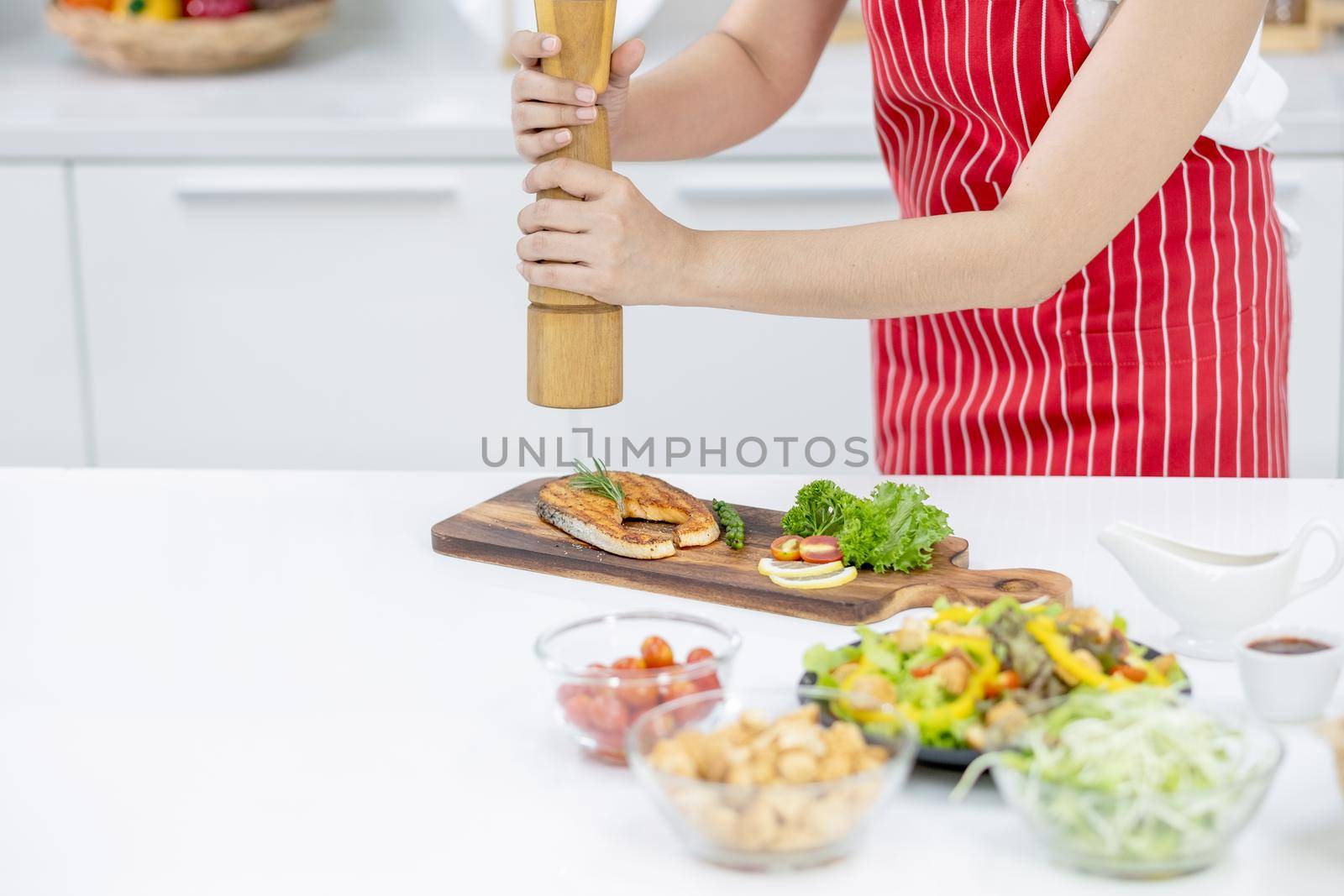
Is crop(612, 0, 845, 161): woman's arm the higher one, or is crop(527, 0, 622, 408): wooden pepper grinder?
crop(612, 0, 845, 161): woman's arm

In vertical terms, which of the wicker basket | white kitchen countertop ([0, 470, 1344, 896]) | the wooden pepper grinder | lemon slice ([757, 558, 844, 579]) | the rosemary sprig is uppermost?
the wicker basket

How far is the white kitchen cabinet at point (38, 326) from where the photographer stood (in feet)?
7.84

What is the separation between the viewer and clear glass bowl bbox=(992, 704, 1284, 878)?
719 mm

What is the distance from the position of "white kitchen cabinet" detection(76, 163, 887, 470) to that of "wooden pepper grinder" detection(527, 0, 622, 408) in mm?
1138

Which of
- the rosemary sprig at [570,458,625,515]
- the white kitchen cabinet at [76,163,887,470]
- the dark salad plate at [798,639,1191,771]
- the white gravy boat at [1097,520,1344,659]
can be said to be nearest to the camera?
the dark salad plate at [798,639,1191,771]

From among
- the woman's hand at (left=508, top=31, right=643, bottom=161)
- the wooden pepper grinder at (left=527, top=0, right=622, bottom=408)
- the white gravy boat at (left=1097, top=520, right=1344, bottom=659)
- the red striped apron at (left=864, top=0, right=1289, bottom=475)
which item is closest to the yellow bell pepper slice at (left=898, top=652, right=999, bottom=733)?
the white gravy boat at (left=1097, top=520, right=1344, bottom=659)

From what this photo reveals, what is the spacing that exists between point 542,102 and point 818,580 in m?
0.42

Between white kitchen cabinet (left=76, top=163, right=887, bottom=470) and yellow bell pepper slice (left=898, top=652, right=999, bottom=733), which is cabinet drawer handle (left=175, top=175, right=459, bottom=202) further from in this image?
yellow bell pepper slice (left=898, top=652, right=999, bottom=733)

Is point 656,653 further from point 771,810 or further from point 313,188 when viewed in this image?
point 313,188

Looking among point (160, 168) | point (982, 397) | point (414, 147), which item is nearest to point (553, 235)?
point (982, 397)

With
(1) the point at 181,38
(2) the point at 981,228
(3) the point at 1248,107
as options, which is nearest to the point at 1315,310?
(3) the point at 1248,107

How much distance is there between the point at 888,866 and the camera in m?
0.78

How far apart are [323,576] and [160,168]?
137 cm

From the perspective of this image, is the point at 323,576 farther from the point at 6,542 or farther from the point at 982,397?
the point at 982,397
